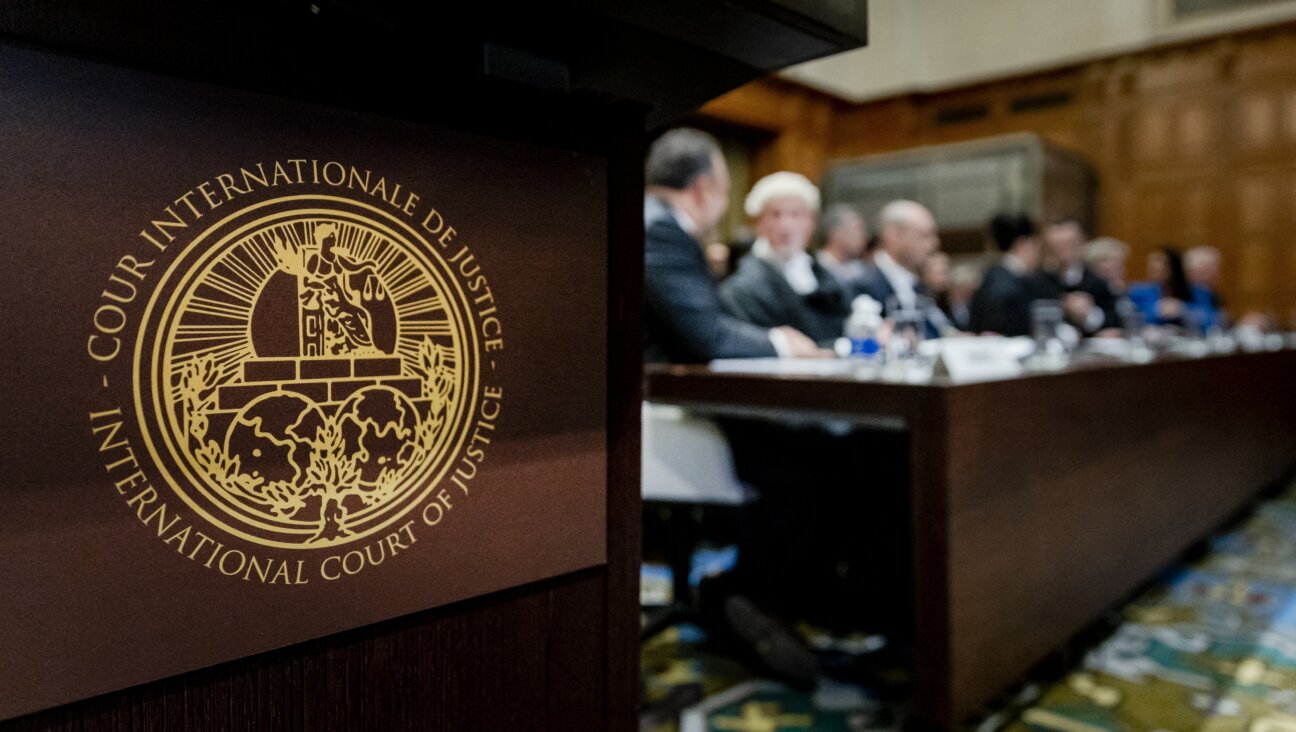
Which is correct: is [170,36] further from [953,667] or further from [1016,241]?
[1016,241]

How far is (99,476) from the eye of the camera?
1.35 ft

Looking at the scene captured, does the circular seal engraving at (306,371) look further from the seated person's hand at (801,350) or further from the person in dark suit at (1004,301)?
the person in dark suit at (1004,301)

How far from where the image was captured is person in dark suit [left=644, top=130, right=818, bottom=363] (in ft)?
7.23

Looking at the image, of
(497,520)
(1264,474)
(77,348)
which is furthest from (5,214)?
(1264,474)

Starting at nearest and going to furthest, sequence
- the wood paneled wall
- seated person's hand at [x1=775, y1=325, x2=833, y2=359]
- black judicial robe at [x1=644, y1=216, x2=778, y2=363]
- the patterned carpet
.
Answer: the patterned carpet < black judicial robe at [x1=644, y1=216, x2=778, y2=363] < seated person's hand at [x1=775, y1=325, x2=833, y2=359] < the wood paneled wall

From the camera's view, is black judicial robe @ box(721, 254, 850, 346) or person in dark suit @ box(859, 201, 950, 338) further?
person in dark suit @ box(859, 201, 950, 338)

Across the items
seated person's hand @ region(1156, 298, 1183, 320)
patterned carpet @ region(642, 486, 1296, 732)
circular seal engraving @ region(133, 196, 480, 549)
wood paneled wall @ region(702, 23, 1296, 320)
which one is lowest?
patterned carpet @ region(642, 486, 1296, 732)

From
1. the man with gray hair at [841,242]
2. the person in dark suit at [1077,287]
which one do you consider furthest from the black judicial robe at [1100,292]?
the man with gray hair at [841,242]

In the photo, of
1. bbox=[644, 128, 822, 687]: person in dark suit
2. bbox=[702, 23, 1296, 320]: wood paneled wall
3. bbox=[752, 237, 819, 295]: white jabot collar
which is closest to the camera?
bbox=[644, 128, 822, 687]: person in dark suit

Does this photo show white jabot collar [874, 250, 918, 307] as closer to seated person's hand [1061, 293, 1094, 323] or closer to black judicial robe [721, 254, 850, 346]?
black judicial robe [721, 254, 850, 346]

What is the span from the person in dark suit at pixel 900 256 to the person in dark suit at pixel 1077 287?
111cm

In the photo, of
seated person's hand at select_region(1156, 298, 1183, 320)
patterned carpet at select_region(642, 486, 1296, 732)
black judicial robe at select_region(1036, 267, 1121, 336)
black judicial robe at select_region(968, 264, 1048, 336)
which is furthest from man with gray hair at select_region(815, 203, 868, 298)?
seated person's hand at select_region(1156, 298, 1183, 320)

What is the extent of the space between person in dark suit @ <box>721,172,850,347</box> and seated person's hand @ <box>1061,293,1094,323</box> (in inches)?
91.0

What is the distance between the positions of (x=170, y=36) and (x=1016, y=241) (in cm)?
481
